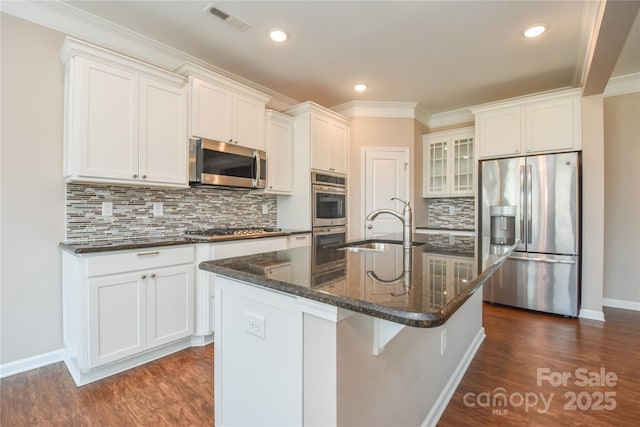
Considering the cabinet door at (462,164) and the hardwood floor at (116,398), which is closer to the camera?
the hardwood floor at (116,398)

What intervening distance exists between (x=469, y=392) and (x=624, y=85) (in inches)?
151

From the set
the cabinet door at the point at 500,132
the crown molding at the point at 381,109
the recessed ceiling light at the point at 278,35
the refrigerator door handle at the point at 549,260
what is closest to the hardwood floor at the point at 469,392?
the refrigerator door handle at the point at 549,260

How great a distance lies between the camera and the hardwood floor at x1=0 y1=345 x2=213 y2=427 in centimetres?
166

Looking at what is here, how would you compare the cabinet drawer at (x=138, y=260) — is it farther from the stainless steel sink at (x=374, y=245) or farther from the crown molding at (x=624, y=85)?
the crown molding at (x=624, y=85)

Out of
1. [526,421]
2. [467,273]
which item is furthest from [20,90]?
[526,421]

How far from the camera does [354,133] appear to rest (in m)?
4.29

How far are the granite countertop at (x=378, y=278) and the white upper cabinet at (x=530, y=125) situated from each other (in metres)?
2.58

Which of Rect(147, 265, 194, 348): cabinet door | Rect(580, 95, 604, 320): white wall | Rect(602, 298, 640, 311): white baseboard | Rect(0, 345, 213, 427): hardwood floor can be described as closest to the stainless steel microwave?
Rect(147, 265, 194, 348): cabinet door

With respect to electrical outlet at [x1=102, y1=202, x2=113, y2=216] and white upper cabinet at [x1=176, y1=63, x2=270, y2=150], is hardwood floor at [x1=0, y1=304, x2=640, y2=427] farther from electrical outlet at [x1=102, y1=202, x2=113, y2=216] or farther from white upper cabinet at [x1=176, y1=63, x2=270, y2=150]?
white upper cabinet at [x1=176, y1=63, x2=270, y2=150]

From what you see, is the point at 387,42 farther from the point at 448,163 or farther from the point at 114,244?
the point at 114,244

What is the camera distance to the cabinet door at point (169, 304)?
2279 mm

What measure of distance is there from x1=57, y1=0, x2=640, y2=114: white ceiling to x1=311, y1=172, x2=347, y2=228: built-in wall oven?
110 cm

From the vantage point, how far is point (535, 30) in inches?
99.7

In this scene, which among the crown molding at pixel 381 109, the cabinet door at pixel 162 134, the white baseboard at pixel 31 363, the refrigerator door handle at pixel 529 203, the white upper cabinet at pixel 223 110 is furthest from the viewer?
the crown molding at pixel 381 109
